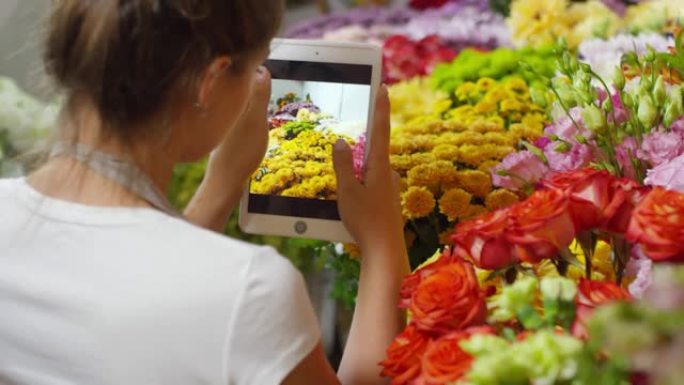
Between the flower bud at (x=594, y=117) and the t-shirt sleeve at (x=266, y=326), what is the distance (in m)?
0.45

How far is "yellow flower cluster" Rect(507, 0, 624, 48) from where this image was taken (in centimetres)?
222

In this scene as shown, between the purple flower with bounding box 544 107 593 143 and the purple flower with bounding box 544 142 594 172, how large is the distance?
0.01 m

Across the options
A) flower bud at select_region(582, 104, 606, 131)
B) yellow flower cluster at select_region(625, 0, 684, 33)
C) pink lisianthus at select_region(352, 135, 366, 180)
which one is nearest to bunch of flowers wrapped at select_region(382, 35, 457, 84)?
yellow flower cluster at select_region(625, 0, 684, 33)

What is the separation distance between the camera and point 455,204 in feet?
4.79

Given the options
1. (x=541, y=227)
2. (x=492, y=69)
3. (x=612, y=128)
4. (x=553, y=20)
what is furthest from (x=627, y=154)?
(x=553, y=20)

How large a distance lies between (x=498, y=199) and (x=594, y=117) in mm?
217

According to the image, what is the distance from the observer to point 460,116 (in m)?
1.79

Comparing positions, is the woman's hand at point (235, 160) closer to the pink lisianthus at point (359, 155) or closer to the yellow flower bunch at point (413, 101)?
the pink lisianthus at point (359, 155)

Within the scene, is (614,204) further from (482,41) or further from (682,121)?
(482,41)

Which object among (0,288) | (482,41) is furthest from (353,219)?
(482,41)

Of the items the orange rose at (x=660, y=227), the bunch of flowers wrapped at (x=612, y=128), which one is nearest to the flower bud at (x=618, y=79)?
the bunch of flowers wrapped at (x=612, y=128)

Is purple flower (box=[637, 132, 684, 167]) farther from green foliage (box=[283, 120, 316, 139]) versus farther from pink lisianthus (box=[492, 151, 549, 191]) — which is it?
green foliage (box=[283, 120, 316, 139])

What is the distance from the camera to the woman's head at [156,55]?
39.8 inches

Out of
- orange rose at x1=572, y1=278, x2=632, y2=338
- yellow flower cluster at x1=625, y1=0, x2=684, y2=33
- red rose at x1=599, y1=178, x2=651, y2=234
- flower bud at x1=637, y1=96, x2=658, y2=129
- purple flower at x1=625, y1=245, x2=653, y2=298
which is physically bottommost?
purple flower at x1=625, y1=245, x2=653, y2=298
